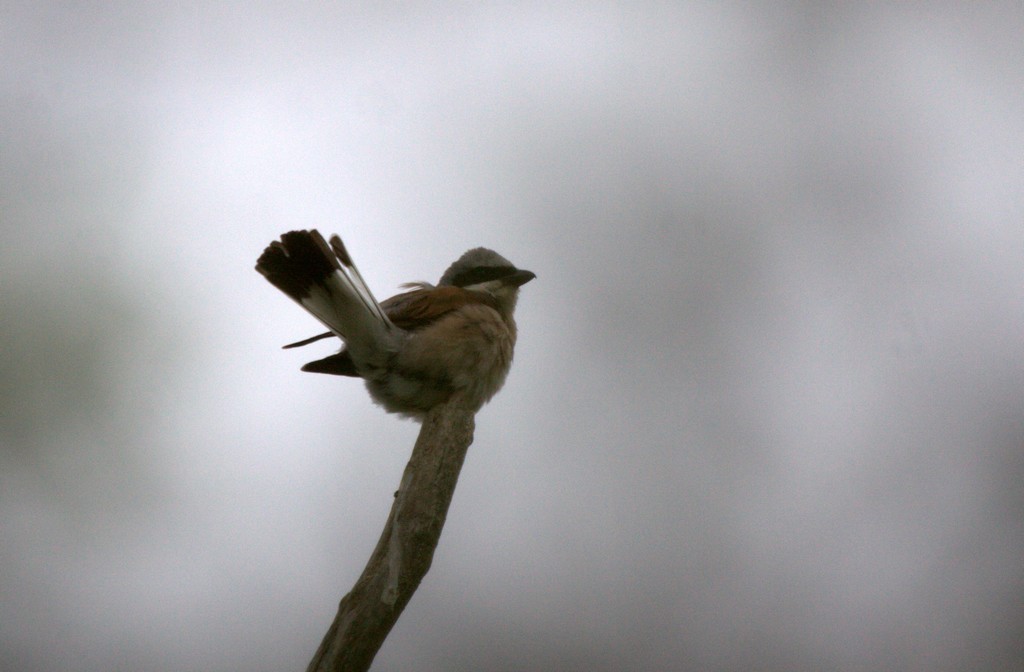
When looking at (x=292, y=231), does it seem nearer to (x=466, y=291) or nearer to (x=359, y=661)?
(x=466, y=291)

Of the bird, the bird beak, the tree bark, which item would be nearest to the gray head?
the bird beak

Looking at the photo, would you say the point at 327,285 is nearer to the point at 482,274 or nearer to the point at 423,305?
the point at 423,305

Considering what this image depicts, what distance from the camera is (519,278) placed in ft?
16.6

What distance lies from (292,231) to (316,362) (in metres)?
1.00

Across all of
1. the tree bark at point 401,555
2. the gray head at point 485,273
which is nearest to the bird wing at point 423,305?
the gray head at point 485,273

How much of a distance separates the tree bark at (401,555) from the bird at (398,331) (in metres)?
0.79

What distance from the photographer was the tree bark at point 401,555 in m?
2.34

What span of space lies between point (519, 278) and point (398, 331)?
109cm

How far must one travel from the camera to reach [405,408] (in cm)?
445

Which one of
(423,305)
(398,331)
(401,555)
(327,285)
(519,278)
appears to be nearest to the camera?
(401,555)

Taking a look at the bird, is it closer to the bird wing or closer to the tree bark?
the bird wing

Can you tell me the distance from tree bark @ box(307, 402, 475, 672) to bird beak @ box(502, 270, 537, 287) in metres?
1.84

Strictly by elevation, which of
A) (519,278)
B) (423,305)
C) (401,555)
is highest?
(519,278)

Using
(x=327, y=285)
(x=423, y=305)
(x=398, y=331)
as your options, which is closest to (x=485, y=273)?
(x=423, y=305)
